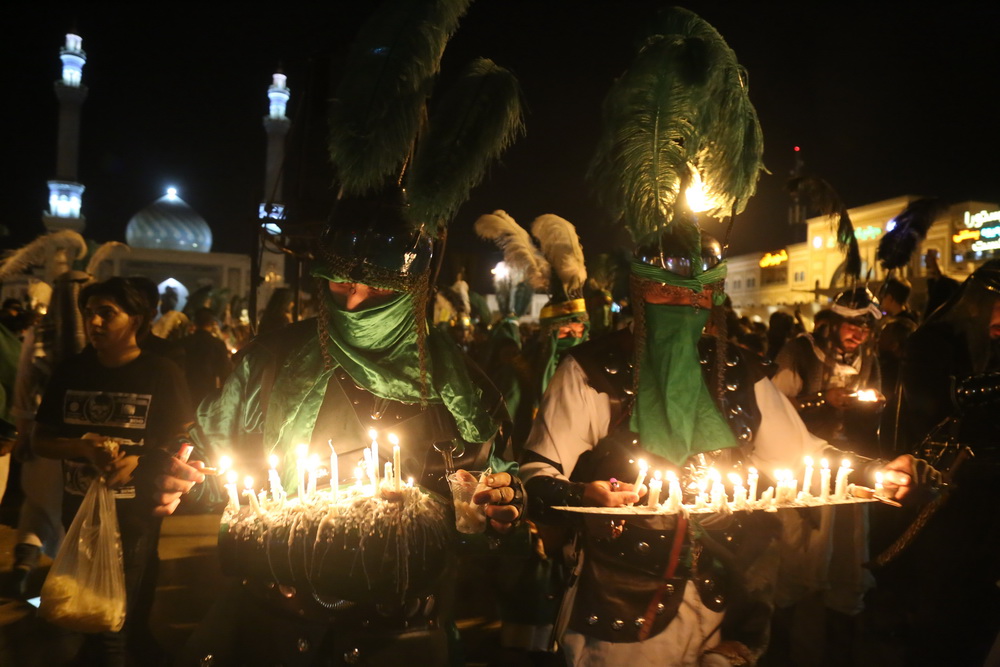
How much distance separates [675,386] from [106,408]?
3.10 meters

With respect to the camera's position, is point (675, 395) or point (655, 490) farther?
point (675, 395)

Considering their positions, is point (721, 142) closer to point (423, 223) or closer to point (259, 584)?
point (423, 223)

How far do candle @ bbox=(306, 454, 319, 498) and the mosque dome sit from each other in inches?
2162

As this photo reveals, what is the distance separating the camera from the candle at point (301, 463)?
248cm

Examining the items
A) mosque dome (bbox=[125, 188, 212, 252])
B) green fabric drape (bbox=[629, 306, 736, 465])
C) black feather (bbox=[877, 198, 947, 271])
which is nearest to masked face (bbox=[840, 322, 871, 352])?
black feather (bbox=[877, 198, 947, 271])

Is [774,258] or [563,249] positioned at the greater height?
[774,258]

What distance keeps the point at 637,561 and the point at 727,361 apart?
0.99m

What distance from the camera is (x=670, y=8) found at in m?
3.02

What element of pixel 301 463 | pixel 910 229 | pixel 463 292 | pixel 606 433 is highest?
pixel 910 229

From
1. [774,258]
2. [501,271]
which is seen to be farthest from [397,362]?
[774,258]

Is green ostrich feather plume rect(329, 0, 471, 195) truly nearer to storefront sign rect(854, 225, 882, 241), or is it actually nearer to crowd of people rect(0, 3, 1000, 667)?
crowd of people rect(0, 3, 1000, 667)

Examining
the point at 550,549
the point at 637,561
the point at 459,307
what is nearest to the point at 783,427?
the point at 637,561

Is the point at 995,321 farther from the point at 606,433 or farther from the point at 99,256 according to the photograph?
the point at 99,256

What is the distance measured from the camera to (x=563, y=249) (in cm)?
680
